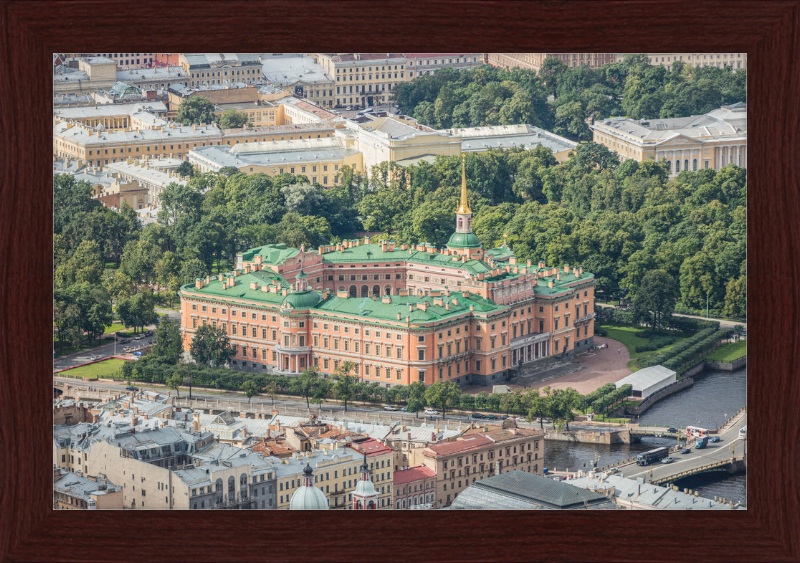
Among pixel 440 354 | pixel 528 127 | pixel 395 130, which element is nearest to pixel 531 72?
pixel 528 127

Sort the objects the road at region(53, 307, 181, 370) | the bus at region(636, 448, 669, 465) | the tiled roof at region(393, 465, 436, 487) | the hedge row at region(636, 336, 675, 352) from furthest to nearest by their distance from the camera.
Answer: the hedge row at region(636, 336, 675, 352), the road at region(53, 307, 181, 370), the bus at region(636, 448, 669, 465), the tiled roof at region(393, 465, 436, 487)

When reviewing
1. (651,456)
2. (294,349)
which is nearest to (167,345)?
(294,349)

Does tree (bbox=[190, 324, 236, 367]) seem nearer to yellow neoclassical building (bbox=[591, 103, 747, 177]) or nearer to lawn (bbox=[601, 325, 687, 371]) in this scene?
lawn (bbox=[601, 325, 687, 371])

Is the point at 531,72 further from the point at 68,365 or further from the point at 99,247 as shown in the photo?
the point at 68,365

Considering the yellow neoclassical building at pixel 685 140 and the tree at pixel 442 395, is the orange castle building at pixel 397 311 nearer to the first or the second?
the tree at pixel 442 395

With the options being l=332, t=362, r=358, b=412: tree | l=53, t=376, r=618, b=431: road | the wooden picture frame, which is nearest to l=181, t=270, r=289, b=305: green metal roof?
l=332, t=362, r=358, b=412: tree

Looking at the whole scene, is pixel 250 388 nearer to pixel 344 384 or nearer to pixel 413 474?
pixel 344 384

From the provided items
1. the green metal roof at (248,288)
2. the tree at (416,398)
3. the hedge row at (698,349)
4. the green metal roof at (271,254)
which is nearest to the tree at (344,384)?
the tree at (416,398)
